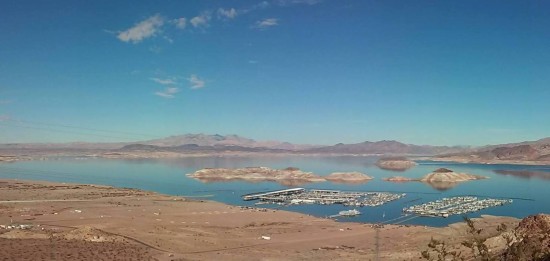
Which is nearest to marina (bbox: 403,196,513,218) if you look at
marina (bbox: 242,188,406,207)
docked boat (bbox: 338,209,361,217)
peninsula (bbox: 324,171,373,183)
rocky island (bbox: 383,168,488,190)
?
docked boat (bbox: 338,209,361,217)

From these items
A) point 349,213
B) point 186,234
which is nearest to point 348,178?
point 349,213

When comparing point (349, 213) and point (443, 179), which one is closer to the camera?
point (349, 213)

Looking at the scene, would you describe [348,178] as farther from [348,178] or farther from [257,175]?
[257,175]

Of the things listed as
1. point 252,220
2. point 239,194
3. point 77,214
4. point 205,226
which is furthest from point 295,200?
point 77,214

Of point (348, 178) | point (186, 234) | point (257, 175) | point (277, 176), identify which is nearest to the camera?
point (186, 234)

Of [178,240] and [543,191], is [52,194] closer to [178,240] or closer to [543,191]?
[178,240]

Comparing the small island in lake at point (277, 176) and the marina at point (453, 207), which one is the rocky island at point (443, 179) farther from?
the marina at point (453, 207)
